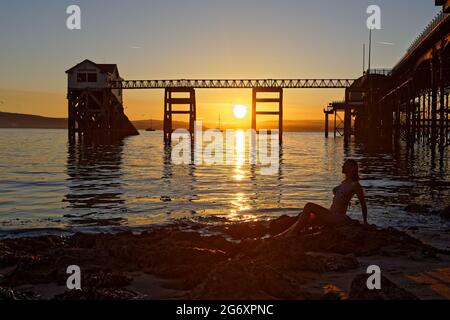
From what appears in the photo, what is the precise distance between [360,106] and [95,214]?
81.9m

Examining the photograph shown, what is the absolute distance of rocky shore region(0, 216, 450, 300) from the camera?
592cm

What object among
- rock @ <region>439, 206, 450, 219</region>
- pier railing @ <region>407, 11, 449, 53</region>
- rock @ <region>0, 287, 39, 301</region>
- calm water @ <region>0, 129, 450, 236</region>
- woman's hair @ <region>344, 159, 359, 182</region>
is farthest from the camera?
pier railing @ <region>407, 11, 449, 53</region>

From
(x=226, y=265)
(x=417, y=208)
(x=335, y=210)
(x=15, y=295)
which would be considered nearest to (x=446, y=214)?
(x=417, y=208)

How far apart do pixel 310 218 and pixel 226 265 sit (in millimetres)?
3171

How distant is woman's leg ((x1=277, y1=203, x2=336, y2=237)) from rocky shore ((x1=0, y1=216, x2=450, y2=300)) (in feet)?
0.56

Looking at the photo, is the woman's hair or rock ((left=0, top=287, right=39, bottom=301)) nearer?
rock ((left=0, top=287, right=39, bottom=301))

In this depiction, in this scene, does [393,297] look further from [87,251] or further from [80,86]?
[80,86]

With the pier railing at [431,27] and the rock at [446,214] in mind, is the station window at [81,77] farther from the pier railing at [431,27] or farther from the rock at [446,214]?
the rock at [446,214]

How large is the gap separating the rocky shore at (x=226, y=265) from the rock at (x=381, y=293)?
10 mm

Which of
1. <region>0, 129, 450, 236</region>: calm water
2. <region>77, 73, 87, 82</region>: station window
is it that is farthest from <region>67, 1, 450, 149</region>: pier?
<region>0, 129, 450, 236</region>: calm water

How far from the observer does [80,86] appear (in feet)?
242

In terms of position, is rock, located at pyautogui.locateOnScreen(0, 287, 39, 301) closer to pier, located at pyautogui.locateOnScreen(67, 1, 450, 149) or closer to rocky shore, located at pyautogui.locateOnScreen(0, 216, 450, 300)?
rocky shore, located at pyautogui.locateOnScreen(0, 216, 450, 300)

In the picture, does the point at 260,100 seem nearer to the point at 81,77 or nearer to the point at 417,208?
the point at 81,77

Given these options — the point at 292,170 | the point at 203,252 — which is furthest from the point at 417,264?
the point at 292,170
